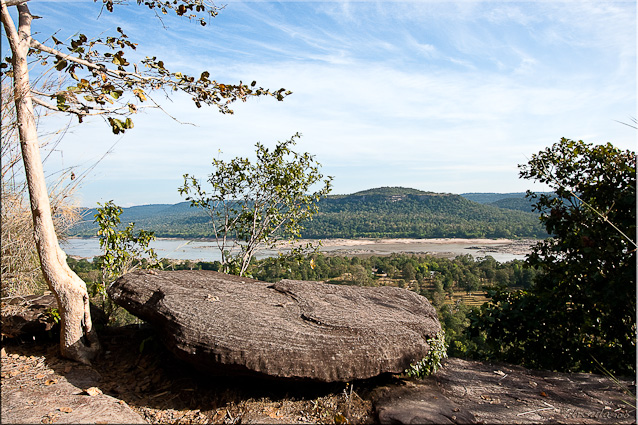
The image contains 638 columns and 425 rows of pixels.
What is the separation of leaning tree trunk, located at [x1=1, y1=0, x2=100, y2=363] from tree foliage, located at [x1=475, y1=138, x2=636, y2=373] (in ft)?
18.9

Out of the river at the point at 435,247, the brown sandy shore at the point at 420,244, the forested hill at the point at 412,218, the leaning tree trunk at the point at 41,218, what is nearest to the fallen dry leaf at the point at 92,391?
the leaning tree trunk at the point at 41,218

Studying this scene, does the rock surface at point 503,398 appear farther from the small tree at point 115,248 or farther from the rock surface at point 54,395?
the small tree at point 115,248

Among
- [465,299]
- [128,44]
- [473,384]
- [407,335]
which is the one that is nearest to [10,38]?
[128,44]

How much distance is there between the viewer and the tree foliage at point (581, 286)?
5.93 m

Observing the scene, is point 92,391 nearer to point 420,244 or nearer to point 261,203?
point 261,203

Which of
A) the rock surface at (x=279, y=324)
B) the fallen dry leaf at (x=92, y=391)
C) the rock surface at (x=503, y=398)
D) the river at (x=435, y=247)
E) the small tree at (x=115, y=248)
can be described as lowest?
the river at (x=435, y=247)

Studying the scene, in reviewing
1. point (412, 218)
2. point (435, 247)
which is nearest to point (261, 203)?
point (435, 247)

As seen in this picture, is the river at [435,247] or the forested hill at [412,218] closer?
the river at [435,247]

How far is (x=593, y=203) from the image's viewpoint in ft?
21.3

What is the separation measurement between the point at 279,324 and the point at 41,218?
2.83 m

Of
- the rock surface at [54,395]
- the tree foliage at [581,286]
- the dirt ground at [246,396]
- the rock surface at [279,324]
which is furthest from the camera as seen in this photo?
the tree foliage at [581,286]

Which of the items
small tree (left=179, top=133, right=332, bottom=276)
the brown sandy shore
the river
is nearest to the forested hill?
the brown sandy shore

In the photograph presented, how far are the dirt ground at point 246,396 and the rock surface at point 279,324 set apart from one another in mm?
359

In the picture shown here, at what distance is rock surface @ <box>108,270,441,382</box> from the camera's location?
13.4 feet
